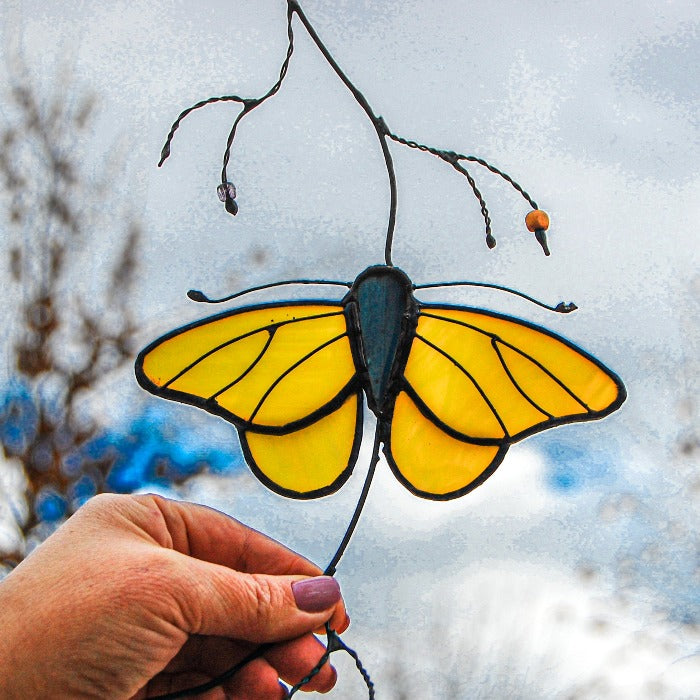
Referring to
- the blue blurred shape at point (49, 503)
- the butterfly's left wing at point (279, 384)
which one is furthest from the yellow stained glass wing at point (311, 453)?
the blue blurred shape at point (49, 503)

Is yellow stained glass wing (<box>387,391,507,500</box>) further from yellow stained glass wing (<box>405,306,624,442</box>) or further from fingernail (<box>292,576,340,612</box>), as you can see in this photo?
fingernail (<box>292,576,340,612</box>)

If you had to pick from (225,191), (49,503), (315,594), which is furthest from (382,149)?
(49,503)

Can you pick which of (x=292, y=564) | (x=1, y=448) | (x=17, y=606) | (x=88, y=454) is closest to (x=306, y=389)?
(x=292, y=564)

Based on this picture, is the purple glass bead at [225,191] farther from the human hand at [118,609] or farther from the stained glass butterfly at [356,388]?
the human hand at [118,609]

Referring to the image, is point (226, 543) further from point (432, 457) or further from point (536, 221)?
point (536, 221)

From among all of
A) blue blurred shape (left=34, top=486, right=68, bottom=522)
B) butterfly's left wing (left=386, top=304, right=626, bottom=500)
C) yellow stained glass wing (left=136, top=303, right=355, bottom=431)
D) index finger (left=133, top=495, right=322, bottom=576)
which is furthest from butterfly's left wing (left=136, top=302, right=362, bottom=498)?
blue blurred shape (left=34, top=486, right=68, bottom=522)
